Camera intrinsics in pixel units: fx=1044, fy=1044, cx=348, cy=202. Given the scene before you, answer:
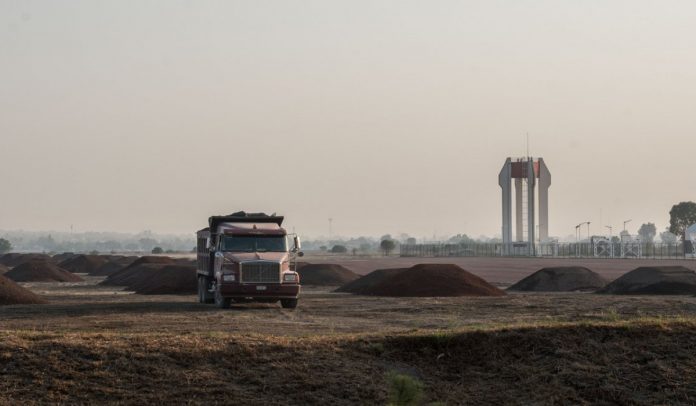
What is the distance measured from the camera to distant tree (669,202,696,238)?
190m

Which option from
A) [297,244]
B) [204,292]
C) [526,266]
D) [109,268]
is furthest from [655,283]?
[109,268]

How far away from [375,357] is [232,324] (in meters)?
11.4

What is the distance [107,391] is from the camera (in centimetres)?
1645

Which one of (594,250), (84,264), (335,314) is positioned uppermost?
(594,250)

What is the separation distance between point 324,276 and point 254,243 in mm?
30235

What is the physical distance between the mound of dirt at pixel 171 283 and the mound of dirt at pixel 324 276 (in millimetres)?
11595

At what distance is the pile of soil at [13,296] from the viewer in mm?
40812

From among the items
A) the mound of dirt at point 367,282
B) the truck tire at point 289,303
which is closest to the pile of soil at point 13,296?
the truck tire at point 289,303

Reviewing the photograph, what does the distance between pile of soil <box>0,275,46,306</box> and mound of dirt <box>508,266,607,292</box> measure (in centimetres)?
2575

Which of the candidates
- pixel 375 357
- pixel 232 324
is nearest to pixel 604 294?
pixel 232 324

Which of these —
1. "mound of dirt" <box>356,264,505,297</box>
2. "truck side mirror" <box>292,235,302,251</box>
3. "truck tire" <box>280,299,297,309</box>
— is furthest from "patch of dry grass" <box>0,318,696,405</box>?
"mound of dirt" <box>356,264,505,297</box>

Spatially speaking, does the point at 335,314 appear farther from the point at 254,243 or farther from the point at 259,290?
the point at 254,243

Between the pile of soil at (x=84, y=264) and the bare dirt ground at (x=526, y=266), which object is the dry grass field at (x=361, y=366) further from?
the pile of soil at (x=84, y=264)

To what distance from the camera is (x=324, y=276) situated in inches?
2650
